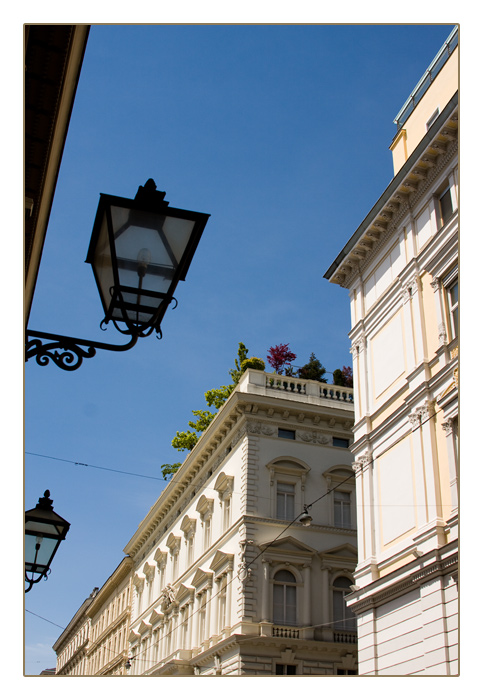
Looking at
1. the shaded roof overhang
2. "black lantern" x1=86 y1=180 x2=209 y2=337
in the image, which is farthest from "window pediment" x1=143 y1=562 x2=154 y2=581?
"black lantern" x1=86 y1=180 x2=209 y2=337

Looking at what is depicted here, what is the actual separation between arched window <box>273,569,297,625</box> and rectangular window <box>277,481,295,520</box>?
6.77 feet

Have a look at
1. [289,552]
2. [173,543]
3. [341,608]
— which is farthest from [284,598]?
[173,543]

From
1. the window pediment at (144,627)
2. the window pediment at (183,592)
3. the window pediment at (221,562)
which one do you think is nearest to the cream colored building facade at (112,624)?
the window pediment at (144,627)

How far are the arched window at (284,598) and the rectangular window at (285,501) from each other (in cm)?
206

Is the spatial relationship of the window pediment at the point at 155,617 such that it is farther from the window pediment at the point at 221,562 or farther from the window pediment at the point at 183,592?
the window pediment at the point at 221,562

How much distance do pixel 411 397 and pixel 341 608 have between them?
12.9 meters

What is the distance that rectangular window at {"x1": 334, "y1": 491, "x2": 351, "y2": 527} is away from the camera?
93.0ft

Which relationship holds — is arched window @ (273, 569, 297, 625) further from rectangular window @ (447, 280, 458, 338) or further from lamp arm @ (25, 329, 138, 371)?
lamp arm @ (25, 329, 138, 371)

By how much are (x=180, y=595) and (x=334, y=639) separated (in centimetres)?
945

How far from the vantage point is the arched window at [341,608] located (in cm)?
2636

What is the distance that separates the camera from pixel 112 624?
5025cm

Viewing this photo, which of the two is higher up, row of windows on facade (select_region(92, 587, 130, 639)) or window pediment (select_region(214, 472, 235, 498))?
window pediment (select_region(214, 472, 235, 498))

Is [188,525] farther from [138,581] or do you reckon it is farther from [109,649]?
[109,649]

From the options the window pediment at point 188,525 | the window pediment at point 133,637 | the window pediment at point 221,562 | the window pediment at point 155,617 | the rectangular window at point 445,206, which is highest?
the rectangular window at point 445,206
